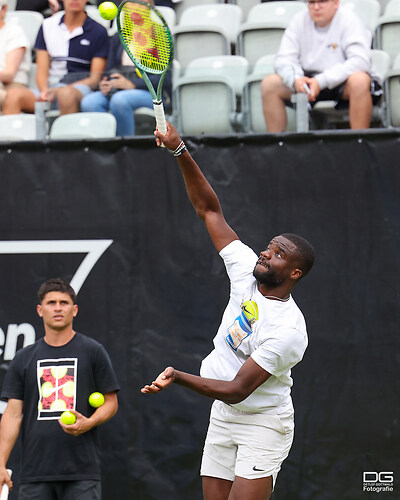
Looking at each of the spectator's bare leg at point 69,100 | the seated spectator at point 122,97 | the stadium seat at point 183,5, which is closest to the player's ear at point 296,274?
the seated spectator at point 122,97

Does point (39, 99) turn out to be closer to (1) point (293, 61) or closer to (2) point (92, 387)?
(1) point (293, 61)

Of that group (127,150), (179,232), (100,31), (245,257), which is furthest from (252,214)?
(100,31)

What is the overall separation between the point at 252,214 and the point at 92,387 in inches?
67.2

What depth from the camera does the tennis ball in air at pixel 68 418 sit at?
14.8ft

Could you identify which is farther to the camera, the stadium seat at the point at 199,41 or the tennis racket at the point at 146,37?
the stadium seat at the point at 199,41

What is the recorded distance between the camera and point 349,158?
5.71 metres

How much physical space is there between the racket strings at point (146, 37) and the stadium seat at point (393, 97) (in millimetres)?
2146

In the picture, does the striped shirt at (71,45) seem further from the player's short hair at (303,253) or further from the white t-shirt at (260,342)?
the player's short hair at (303,253)

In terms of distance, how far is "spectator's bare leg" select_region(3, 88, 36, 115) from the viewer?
6.27m

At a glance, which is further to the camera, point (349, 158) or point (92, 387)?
point (349, 158)

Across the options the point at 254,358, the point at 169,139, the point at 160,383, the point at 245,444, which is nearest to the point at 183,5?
the point at 169,139

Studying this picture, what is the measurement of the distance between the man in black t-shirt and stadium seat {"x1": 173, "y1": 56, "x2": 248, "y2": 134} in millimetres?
1775

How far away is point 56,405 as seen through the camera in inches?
188

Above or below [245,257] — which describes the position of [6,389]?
below
